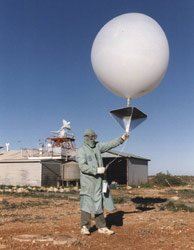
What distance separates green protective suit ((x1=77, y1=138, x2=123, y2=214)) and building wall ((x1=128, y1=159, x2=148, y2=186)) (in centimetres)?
3186

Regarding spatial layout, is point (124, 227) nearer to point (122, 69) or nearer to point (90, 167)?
point (90, 167)

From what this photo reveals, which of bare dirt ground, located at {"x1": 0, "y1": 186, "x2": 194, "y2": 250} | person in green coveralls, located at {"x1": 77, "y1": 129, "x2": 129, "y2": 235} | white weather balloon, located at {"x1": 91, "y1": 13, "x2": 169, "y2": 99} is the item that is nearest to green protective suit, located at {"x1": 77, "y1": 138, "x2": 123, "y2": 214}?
person in green coveralls, located at {"x1": 77, "y1": 129, "x2": 129, "y2": 235}

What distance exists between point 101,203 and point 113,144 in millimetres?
1318

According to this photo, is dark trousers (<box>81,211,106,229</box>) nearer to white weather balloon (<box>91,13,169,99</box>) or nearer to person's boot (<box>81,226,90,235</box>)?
person's boot (<box>81,226,90,235</box>)

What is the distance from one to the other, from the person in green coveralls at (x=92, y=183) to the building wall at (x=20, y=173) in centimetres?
2772

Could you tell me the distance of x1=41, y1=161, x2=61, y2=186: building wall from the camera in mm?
37912

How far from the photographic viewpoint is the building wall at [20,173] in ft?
124

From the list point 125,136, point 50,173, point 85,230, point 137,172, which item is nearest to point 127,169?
point 137,172

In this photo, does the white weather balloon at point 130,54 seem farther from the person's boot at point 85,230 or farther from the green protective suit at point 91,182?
A: the person's boot at point 85,230

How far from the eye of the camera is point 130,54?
999 centimetres

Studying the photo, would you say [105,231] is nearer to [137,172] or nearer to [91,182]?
[91,182]

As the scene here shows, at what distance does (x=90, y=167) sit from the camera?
32.9 ft

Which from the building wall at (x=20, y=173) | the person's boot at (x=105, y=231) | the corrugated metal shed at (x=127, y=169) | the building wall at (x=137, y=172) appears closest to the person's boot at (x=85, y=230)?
the person's boot at (x=105, y=231)

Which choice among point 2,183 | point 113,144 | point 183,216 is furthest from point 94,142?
point 2,183
